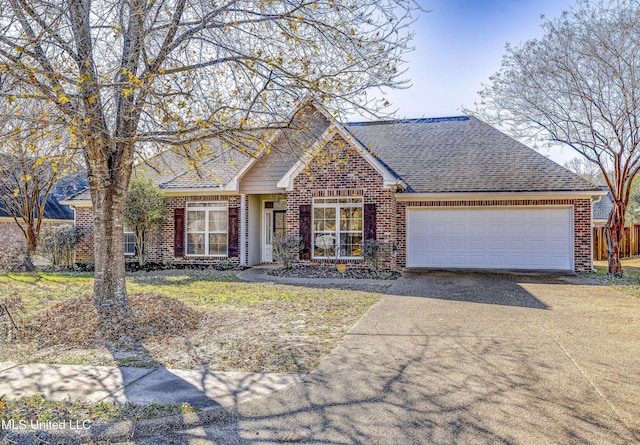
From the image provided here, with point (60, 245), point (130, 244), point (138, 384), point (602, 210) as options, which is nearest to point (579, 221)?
point (138, 384)

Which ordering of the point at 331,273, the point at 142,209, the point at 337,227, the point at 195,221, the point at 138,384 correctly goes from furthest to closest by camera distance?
the point at 195,221
the point at 142,209
the point at 337,227
the point at 331,273
the point at 138,384

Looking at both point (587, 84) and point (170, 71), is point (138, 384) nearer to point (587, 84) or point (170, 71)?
point (170, 71)

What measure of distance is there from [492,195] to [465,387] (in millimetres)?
11268

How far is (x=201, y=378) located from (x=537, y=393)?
10.9ft

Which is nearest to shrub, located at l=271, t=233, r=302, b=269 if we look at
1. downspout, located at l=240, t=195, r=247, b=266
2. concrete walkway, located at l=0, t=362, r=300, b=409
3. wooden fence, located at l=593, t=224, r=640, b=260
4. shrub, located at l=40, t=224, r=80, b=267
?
downspout, located at l=240, t=195, r=247, b=266

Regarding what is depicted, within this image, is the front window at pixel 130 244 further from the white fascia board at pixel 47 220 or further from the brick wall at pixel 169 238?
the white fascia board at pixel 47 220

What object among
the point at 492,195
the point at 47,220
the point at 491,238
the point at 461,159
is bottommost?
the point at 491,238

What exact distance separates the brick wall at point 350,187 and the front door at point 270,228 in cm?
216

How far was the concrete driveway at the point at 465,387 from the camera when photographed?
3.54m

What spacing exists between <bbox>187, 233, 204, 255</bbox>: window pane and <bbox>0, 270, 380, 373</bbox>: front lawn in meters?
6.03

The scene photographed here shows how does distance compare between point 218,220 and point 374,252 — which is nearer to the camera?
point 374,252

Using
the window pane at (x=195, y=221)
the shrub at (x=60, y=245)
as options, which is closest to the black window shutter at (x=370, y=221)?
the window pane at (x=195, y=221)

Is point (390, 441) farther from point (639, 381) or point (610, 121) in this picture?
point (610, 121)

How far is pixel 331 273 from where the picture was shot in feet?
45.6
